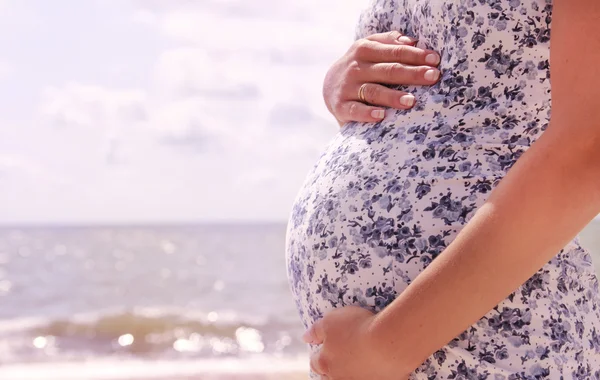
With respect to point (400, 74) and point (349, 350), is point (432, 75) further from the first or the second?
point (349, 350)

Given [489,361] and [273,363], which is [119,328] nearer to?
[273,363]

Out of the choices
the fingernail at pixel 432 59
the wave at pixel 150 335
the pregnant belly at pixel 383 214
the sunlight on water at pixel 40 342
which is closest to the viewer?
the pregnant belly at pixel 383 214

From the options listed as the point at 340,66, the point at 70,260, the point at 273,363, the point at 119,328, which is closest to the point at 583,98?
the point at 340,66

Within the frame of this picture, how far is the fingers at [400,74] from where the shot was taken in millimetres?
1023

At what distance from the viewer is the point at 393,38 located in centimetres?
114

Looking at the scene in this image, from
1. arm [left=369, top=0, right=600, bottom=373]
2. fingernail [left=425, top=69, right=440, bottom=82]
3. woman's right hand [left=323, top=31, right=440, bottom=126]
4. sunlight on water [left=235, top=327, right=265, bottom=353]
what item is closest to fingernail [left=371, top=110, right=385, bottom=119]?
woman's right hand [left=323, top=31, right=440, bottom=126]

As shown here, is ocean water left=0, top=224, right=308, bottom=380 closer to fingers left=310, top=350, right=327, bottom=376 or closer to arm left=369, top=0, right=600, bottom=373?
fingers left=310, top=350, right=327, bottom=376

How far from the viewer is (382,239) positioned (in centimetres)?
96

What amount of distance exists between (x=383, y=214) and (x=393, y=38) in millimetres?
333

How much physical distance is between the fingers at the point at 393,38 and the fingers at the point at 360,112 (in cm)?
11

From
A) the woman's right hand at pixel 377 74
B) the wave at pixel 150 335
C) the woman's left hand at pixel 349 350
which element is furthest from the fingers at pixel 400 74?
the wave at pixel 150 335

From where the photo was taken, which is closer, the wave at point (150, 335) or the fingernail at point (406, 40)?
the fingernail at point (406, 40)

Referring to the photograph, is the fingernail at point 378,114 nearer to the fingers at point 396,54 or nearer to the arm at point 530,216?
the fingers at point 396,54

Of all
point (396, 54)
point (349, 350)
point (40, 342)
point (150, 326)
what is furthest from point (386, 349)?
point (150, 326)
